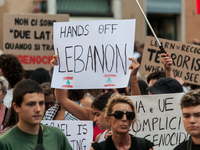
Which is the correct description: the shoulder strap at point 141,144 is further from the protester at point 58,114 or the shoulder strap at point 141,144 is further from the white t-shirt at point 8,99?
the white t-shirt at point 8,99

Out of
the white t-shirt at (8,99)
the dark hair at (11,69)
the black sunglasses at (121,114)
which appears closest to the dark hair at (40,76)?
the dark hair at (11,69)

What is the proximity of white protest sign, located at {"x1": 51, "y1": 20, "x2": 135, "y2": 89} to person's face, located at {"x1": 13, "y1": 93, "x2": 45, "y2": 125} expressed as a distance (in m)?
1.26

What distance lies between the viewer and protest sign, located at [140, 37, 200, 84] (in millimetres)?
5469

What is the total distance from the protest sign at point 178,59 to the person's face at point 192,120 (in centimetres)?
257

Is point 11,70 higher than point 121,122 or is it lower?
higher

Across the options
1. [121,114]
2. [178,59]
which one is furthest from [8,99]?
[178,59]

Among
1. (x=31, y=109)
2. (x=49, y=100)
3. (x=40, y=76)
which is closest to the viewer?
(x=31, y=109)

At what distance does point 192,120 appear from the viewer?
9.38ft

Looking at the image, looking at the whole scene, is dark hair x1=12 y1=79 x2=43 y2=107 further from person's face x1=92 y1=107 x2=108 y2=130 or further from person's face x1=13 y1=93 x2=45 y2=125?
person's face x1=92 y1=107 x2=108 y2=130

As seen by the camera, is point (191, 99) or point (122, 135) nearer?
point (191, 99)

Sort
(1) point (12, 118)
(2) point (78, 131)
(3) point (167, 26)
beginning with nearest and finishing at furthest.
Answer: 1. (1) point (12, 118)
2. (2) point (78, 131)
3. (3) point (167, 26)

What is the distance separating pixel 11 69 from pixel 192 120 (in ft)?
9.08

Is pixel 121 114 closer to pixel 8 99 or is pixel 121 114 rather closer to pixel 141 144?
pixel 141 144

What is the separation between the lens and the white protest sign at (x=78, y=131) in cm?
401
